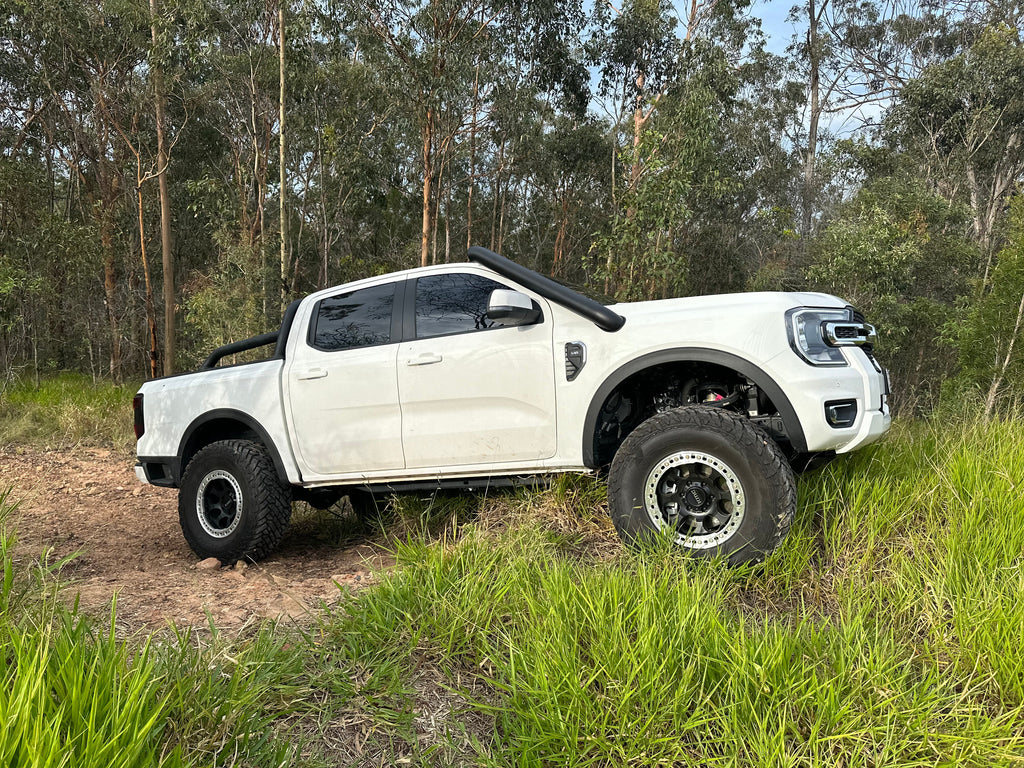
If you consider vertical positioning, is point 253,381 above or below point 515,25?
below

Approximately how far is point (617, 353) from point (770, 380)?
772 mm

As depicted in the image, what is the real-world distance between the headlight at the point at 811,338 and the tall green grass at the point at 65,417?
9.11 m

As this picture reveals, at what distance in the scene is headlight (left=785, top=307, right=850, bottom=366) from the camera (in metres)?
3.34

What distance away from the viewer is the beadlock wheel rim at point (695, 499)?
323 cm

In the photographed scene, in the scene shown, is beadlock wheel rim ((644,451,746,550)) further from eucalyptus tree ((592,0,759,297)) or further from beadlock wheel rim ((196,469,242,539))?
eucalyptus tree ((592,0,759,297))

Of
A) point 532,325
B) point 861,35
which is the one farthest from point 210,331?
point 861,35

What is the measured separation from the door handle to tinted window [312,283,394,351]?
12.5 inches

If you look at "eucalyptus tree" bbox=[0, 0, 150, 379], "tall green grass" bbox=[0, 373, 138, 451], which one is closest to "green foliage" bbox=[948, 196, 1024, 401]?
"tall green grass" bbox=[0, 373, 138, 451]

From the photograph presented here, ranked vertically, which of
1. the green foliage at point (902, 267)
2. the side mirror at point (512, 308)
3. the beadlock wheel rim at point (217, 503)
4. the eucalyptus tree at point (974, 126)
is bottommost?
the beadlock wheel rim at point (217, 503)

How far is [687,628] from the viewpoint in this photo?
8.36 feet

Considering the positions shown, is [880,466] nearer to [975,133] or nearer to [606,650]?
[606,650]

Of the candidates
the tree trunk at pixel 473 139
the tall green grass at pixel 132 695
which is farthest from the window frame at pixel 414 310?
the tree trunk at pixel 473 139

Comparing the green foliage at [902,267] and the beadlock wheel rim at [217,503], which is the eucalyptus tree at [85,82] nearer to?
the beadlock wheel rim at [217,503]

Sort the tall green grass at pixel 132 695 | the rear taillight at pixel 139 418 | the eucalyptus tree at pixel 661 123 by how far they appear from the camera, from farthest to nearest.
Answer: the eucalyptus tree at pixel 661 123
the rear taillight at pixel 139 418
the tall green grass at pixel 132 695
